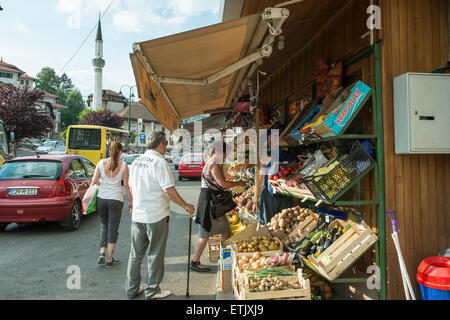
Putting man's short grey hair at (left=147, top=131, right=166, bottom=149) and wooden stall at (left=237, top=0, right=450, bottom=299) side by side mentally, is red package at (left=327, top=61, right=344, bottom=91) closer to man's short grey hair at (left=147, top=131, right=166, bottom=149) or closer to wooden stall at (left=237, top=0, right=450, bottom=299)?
wooden stall at (left=237, top=0, right=450, bottom=299)

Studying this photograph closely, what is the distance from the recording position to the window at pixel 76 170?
7.27 m

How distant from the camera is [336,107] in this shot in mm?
3283

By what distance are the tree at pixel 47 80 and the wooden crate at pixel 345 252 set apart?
296 feet

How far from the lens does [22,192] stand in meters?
6.37

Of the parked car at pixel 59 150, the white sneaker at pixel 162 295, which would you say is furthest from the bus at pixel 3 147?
the parked car at pixel 59 150

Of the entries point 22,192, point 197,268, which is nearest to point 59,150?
point 22,192

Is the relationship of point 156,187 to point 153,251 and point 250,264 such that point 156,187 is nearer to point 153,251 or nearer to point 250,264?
point 153,251

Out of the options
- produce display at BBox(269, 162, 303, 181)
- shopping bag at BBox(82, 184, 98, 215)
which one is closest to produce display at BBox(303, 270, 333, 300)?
produce display at BBox(269, 162, 303, 181)

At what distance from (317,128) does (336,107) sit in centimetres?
34

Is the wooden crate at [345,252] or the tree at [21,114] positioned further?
the tree at [21,114]

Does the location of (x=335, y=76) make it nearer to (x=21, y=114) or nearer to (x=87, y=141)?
(x=87, y=141)

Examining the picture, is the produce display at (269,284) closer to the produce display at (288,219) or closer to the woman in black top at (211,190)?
the produce display at (288,219)

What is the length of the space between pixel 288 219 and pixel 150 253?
208 cm
